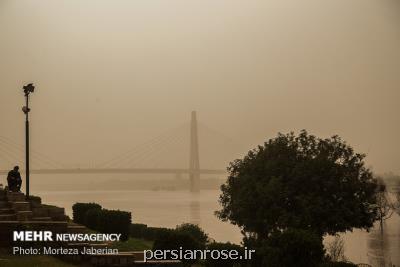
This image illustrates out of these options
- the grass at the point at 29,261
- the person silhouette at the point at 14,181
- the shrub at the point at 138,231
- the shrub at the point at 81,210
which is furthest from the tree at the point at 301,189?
the grass at the point at 29,261

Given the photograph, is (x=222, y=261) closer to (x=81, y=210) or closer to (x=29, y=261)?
(x=29, y=261)

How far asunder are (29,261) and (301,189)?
17.7 metres

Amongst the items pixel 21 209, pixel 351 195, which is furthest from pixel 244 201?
pixel 21 209

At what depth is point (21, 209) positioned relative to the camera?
1755 cm

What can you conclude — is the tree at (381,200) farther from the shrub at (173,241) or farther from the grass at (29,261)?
the grass at (29,261)

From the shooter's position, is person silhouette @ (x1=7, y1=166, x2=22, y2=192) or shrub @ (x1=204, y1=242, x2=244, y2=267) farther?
person silhouette @ (x1=7, y1=166, x2=22, y2=192)

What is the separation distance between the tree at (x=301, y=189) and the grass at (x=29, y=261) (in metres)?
14.5

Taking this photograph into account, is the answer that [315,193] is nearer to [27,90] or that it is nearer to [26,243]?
[27,90]

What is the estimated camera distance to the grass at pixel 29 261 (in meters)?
13.5

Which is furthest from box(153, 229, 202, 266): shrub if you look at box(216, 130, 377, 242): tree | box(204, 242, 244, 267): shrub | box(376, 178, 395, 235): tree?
box(376, 178, 395, 235): tree

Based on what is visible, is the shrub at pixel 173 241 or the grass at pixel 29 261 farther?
the shrub at pixel 173 241

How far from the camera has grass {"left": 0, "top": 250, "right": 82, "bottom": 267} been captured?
13.5 meters

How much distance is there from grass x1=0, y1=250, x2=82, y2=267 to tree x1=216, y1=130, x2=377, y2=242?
47.5 feet

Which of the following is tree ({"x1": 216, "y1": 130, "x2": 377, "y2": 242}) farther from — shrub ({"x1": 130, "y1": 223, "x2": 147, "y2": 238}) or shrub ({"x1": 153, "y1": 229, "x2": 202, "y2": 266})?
shrub ({"x1": 153, "y1": 229, "x2": 202, "y2": 266})
